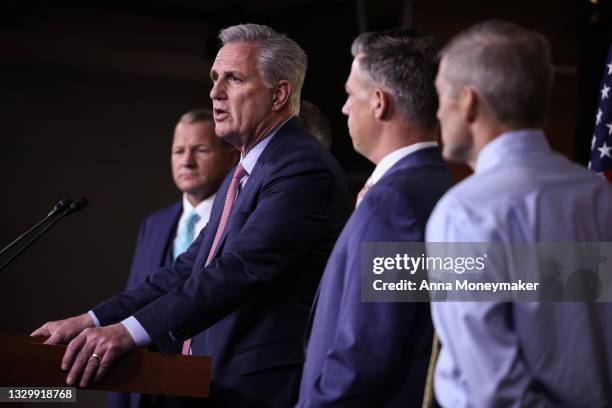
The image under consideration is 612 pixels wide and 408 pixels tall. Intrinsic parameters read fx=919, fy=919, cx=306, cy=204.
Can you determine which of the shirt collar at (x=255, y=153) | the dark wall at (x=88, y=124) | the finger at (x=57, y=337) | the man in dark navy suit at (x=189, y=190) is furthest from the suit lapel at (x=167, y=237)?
the dark wall at (x=88, y=124)

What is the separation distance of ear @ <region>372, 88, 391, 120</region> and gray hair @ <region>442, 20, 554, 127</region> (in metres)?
0.42

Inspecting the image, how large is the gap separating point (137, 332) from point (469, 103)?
110 centimetres

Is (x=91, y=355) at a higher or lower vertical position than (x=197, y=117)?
lower

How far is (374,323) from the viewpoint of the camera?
1886mm

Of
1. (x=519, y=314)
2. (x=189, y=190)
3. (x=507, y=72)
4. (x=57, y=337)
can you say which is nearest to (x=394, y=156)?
(x=507, y=72)

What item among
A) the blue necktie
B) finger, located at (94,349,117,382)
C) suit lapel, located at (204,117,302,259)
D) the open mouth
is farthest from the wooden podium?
the blue necktie

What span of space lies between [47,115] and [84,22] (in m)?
0.77

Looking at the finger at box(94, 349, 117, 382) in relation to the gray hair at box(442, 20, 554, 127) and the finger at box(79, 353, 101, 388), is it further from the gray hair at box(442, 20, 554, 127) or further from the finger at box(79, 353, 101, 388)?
the gray hair at box(442, 20, 554, 127)

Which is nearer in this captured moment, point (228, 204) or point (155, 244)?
point (228, 204)

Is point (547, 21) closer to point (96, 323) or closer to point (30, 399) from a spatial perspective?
point (96, 323)

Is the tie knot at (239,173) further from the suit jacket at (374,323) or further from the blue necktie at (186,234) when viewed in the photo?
the blue necktie at (186,234)

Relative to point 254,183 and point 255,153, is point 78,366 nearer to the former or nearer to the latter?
point 254,183

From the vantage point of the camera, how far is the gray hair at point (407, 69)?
6.79 feet

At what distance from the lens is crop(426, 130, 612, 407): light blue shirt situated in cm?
151
